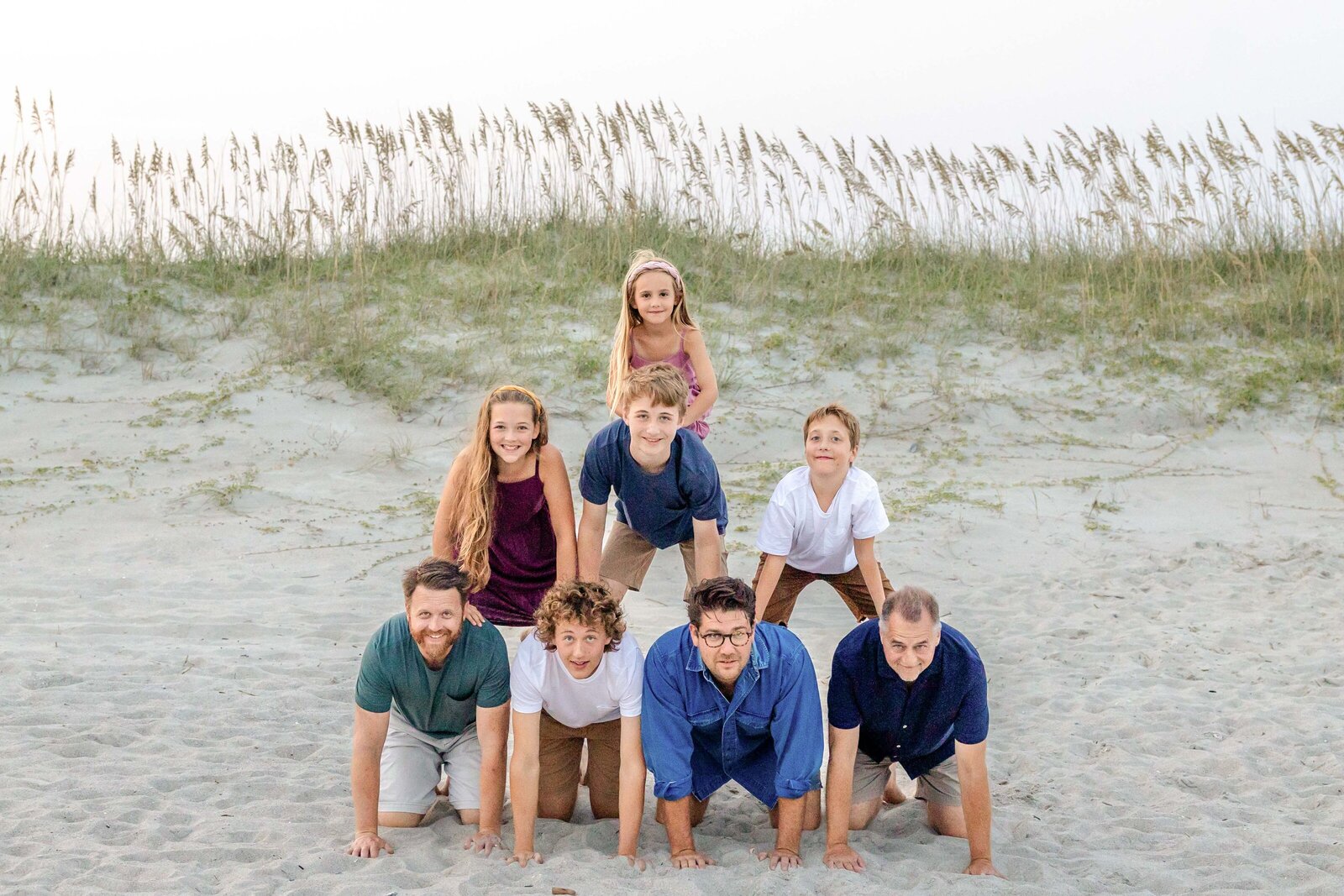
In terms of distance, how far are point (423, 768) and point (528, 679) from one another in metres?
0.55

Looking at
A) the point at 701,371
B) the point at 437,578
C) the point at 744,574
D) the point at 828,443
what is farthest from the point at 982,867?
the point at 744,574

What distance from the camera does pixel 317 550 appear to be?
679cm

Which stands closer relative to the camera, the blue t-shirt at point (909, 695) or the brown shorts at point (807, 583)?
the blue t-shirt at point (909, 695)

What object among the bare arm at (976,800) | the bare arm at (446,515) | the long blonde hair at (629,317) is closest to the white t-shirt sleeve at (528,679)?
the bare arm at (446,515)

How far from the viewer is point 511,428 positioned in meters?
4.10

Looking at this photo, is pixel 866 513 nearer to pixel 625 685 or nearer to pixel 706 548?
pixel 706 548

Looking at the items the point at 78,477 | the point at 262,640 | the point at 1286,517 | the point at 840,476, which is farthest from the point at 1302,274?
the point at 78,477

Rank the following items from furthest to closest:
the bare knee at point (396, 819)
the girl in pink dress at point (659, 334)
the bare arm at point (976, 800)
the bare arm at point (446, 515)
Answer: the girl in pink dress at point (659, 334) < the bare arm at point (446, 515) < the bare knee at point (396, 819) < the bare arm at point (976, 800)

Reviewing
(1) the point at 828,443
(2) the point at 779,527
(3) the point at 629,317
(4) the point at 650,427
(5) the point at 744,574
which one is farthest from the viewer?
(5) the point at 744,574

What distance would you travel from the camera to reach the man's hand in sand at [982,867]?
344 cm

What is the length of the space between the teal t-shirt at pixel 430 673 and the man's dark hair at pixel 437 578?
0.13 meters

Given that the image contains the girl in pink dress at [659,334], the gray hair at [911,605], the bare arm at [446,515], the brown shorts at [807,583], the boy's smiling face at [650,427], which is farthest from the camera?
the girl in pink dress at [659,334]

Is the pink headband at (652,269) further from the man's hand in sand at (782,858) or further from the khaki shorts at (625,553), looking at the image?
the man's hand in sand at (782,858)

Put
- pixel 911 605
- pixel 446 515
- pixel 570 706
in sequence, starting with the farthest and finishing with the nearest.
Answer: pixel 446 515, pixel 570 706, pixel 911 605
